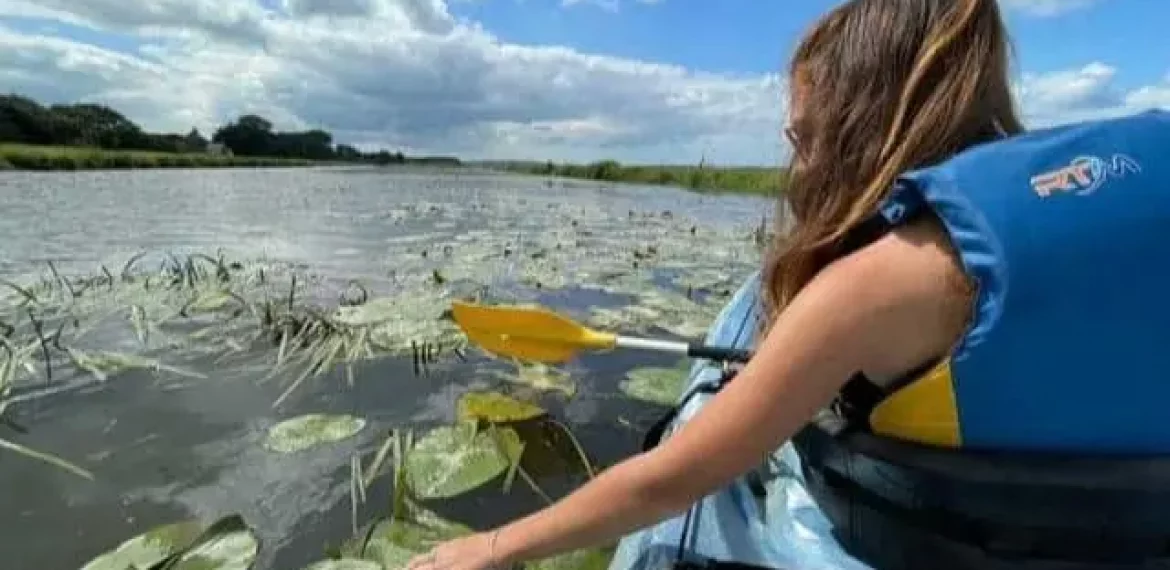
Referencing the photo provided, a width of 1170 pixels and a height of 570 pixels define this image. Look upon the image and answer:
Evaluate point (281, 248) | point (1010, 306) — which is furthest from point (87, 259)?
point (1010, 306)

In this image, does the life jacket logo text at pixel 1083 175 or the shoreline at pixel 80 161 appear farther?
the shoreline at pixel 80 161

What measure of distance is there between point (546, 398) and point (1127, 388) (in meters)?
3.10

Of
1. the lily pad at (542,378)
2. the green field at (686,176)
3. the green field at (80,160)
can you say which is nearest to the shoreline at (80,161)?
the green field at (80,160)

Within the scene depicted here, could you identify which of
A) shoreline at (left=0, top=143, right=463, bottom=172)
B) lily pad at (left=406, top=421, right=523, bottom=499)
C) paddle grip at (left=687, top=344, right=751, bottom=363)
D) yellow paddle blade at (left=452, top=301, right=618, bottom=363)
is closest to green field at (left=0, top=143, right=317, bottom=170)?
shoreline at (left=0, top=143, right=463, bottom=172)

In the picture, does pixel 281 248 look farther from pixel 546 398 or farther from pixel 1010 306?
pixel 1010 306

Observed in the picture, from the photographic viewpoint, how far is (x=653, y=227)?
43.9 ft

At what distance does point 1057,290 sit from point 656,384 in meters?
3.20

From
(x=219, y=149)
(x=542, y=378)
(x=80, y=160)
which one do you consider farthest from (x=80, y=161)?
(x=542, y=378)

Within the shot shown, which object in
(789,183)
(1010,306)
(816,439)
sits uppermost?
(789,183)

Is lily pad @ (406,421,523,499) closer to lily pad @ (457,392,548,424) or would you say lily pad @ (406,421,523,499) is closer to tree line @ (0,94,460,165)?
lily pad @ (457,392,548,424)

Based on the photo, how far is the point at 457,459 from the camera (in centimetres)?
327

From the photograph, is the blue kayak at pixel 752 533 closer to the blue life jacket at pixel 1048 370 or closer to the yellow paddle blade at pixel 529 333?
the blue life jacket at pixel 1048 370

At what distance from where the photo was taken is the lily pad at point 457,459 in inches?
122

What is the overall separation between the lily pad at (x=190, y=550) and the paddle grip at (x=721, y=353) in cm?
136
